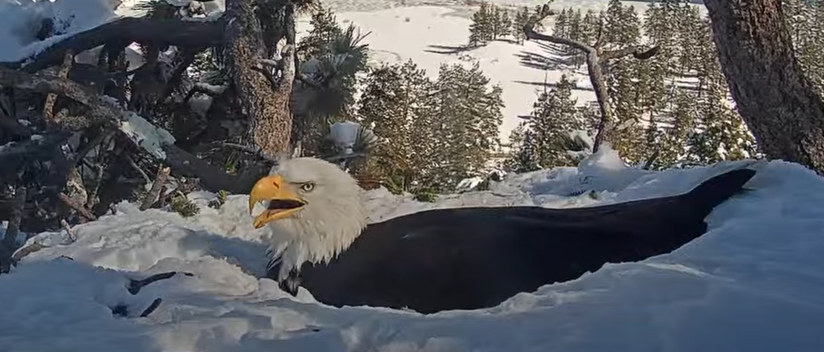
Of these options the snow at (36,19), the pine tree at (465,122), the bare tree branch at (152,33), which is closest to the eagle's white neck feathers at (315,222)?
the bare tree branch at (152,33)

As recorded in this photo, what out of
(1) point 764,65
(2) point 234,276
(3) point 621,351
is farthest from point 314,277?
(1) point 764,65

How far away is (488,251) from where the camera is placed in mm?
3053

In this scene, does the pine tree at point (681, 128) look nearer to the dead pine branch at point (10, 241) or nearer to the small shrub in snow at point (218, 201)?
the small shrub in snow at point (218, 201)

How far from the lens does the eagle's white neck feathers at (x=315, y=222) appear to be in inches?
131

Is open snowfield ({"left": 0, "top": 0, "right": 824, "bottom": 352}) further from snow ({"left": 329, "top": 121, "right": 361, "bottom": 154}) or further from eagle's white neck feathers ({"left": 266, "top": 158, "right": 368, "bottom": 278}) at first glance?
snow ({"left": 329, "top": 121, "right": 361, "bottom": 154})

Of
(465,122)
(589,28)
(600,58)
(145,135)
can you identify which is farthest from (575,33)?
(145,135)

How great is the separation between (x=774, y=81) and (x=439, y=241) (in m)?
3.44

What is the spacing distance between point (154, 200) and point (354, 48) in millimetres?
4032

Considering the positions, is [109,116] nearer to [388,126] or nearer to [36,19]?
[36,19]

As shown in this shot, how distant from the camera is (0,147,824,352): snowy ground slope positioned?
1.86m

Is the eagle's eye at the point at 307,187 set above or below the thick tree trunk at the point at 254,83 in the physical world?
above

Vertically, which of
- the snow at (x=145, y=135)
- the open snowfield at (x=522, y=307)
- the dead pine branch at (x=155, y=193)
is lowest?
the snow at (x=145, y=135)

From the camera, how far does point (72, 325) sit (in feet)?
6.77

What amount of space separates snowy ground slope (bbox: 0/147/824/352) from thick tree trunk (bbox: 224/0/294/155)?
4.44m
